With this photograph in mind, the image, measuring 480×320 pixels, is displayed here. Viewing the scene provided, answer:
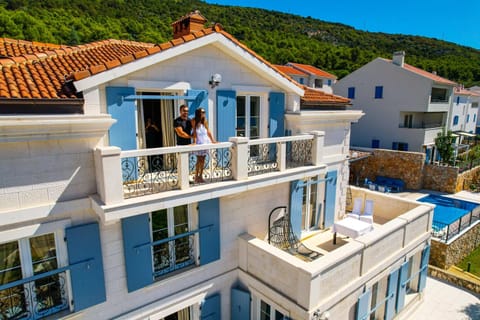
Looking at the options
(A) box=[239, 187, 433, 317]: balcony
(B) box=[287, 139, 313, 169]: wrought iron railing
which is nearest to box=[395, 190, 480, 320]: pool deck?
(A) box=[239, 187, 433, 317]: balcony

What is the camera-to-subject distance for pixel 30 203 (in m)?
5.96

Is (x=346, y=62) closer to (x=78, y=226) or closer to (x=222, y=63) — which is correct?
(x=222, y=63)

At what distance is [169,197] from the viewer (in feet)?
22.0

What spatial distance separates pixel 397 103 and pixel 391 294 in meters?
29.2

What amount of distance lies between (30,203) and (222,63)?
19.5 feet

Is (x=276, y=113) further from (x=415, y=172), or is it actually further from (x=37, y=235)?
(x=415, y=172)

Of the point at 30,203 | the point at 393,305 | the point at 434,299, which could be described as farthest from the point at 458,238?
the point at 30,203

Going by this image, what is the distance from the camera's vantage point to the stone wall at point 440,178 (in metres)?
27.6

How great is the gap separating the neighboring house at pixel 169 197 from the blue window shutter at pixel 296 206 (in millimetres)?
78

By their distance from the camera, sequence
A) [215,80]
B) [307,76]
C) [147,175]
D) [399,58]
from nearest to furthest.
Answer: [147,175] < [215,80] < [399,58] < [307,76]

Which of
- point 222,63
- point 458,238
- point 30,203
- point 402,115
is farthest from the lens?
point 402,115

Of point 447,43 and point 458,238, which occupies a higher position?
point 447,43

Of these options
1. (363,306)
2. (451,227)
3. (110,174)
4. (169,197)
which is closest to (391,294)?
(363,306)

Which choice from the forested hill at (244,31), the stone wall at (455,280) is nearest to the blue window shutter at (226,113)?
the stone wall at (455,280)
